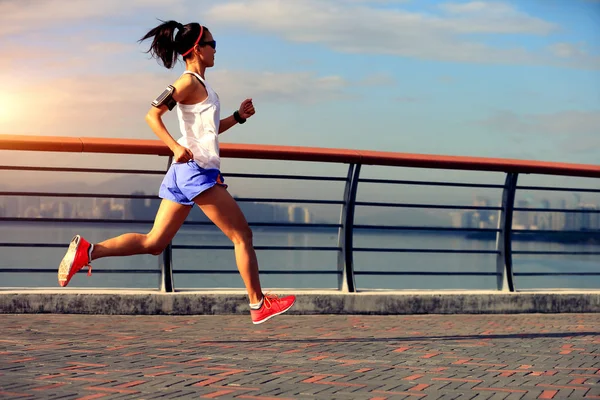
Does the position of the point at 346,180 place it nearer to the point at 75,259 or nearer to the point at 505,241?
the point at 505,241

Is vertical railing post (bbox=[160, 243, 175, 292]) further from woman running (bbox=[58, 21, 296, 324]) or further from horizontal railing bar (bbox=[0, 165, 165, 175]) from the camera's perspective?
woman running (bbox=[58, 21, 296, 324])

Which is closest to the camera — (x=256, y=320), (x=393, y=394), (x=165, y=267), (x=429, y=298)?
(x=393, y=394)

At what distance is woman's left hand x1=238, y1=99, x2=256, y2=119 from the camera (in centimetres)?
631

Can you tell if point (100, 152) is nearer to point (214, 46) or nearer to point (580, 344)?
point (214, 46)

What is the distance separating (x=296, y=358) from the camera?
5.47 metres

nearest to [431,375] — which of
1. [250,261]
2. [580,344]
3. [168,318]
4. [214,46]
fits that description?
[250,261]

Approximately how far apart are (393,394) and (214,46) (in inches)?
105

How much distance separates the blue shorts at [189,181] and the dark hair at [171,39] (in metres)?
0.69

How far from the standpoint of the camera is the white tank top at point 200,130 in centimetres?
576

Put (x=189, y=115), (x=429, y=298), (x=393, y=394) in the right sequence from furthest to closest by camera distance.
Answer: (x=429, y=298) → (x=189, y=115) → (x=393, y=394)

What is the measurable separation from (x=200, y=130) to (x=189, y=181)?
Result: 320mm

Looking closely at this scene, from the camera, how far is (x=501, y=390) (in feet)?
15.0

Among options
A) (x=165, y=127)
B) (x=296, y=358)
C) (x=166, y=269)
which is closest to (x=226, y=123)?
(x=165, y=127)

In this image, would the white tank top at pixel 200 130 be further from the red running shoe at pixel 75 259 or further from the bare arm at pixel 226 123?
the red running shoe at pixel 75 259
